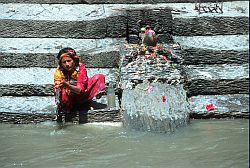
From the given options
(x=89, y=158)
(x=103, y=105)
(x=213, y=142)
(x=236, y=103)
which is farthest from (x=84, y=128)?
(x=236, y=103)

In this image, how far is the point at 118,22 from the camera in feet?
22.6

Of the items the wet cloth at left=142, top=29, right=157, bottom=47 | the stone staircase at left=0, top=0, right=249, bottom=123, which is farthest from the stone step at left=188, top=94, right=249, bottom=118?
the wet cloth at left=142, top=29, right=157, bottom=47

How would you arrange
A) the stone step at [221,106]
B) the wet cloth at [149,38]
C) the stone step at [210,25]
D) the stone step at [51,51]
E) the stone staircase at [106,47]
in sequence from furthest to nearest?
the stone step at [210,25]
the stone step at [51,51]
the wet cloth at [149,38]
the stone staircase at [106,47]
the stone step at [221,106]

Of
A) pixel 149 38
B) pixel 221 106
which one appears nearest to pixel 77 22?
pixel 149 38

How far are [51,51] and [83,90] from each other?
1.46 m

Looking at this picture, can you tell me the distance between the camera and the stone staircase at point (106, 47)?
5562 millimetres

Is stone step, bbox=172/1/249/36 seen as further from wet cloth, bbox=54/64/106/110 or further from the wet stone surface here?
wet cloth, bbox=54/64/106/110

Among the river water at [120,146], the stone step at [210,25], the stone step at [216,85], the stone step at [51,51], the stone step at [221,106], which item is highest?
the stone step at [210,25]

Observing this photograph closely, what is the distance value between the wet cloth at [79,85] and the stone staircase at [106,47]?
219 millimetres

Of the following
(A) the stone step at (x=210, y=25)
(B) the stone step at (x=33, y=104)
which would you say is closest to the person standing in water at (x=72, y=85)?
(B) the stone step at (x=33, y=104)

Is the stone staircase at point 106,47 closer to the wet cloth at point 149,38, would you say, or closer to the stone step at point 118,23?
the stone step at point 118,23

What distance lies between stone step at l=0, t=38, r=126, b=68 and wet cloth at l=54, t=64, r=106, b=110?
933 mm

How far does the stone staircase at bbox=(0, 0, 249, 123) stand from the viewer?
556 cm

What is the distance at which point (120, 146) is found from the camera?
14.7ft
